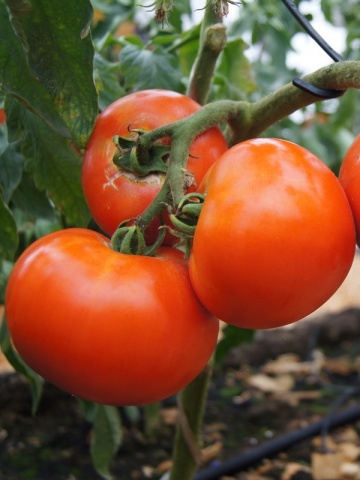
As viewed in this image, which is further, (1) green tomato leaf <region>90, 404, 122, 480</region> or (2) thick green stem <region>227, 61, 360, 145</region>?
(1) green tomato leaf <region>90, 404, 122, 480</region>

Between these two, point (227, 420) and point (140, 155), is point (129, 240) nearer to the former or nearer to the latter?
point (140, 155)

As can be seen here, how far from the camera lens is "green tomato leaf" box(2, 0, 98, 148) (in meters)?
0.55

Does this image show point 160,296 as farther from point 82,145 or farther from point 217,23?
point 217,23

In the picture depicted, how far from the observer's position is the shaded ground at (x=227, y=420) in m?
1.43

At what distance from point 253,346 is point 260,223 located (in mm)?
1845

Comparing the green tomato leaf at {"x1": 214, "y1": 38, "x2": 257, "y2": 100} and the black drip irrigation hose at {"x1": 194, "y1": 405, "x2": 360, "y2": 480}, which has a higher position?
the green tomato leaf at {"x1": 214, "y1": 38, "x2": 257, "y2": 100}

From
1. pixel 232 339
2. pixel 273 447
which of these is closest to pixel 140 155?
pixel 232 339

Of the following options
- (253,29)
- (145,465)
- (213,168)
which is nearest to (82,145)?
(213,168)

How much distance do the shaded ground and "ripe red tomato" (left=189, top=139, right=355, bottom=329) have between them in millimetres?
1014

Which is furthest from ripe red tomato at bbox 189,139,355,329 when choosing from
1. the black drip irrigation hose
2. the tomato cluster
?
the black drip irrigation hose

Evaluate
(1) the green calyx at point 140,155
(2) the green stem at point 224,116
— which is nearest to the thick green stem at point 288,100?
(2) the green stem at point 224,116

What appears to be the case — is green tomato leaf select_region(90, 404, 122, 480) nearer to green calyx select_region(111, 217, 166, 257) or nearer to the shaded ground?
the shaded ground

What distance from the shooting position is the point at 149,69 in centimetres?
89

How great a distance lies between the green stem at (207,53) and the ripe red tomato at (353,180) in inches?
10.0
